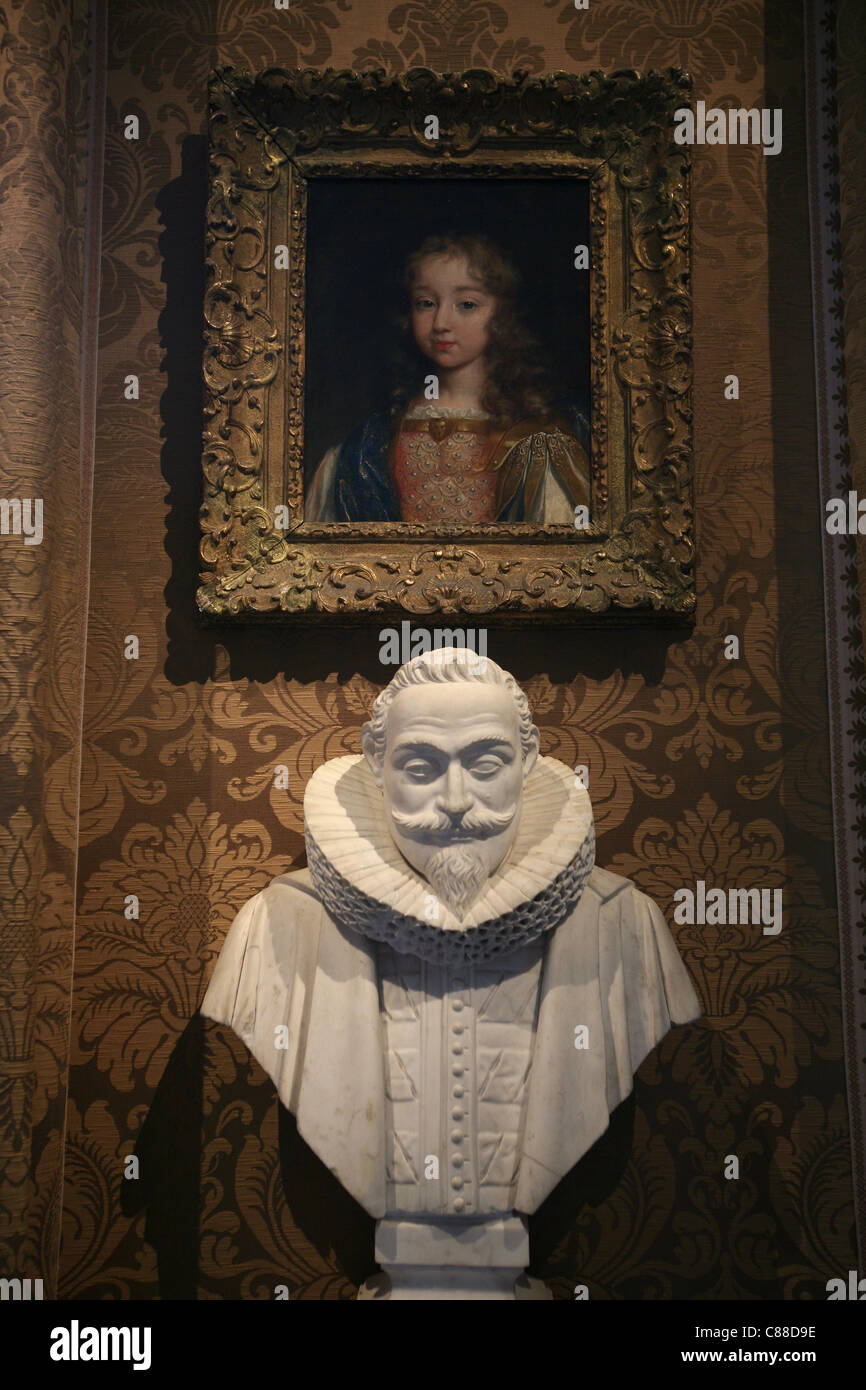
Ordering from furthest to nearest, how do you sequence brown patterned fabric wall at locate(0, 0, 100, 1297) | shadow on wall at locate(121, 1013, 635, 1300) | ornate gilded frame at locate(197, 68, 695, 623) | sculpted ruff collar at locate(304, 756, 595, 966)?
ornate gilded frame at locate(197, 68, 695, 623) < shadow on wall at locate(121, 1013, 635, 1300) < brown patterned fabric wall at locate(0, 0, 100, 1297) < sculpted ruff collar at locate(304, 756, 595, 966)

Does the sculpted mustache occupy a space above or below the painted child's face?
below

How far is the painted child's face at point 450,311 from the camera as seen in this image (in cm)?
304

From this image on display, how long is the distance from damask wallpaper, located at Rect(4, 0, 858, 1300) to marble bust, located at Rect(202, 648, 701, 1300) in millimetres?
412

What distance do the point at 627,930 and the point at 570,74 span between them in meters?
2.08

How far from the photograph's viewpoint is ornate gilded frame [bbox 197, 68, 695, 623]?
2.90m

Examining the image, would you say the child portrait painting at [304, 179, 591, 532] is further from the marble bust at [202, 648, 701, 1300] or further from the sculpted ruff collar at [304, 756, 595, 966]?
the sculpted ruff collar at [304, 756, 595, 966]

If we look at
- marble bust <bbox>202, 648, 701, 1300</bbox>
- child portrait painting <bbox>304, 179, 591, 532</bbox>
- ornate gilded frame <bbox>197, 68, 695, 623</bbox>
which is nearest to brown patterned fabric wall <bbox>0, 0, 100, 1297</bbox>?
ornate gilded frame <bbox>197, 68, 695, 623</bbox>

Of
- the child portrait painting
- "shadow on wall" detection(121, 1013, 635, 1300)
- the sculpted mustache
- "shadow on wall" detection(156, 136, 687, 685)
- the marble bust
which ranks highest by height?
the child portrait painting

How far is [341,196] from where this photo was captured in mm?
3066

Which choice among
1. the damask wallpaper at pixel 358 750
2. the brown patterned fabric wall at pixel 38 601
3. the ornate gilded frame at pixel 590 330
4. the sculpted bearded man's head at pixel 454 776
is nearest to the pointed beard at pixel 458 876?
the sculpted bearded man's head at pixel 454 776

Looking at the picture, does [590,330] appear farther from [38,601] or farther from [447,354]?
[38,601]

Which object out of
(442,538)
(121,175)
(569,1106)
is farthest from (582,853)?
(121,175)

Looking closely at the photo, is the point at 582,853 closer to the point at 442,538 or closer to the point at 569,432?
the point at 442,538

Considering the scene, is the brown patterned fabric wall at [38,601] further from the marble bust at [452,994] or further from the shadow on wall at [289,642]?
the marble bust at [452,994]
